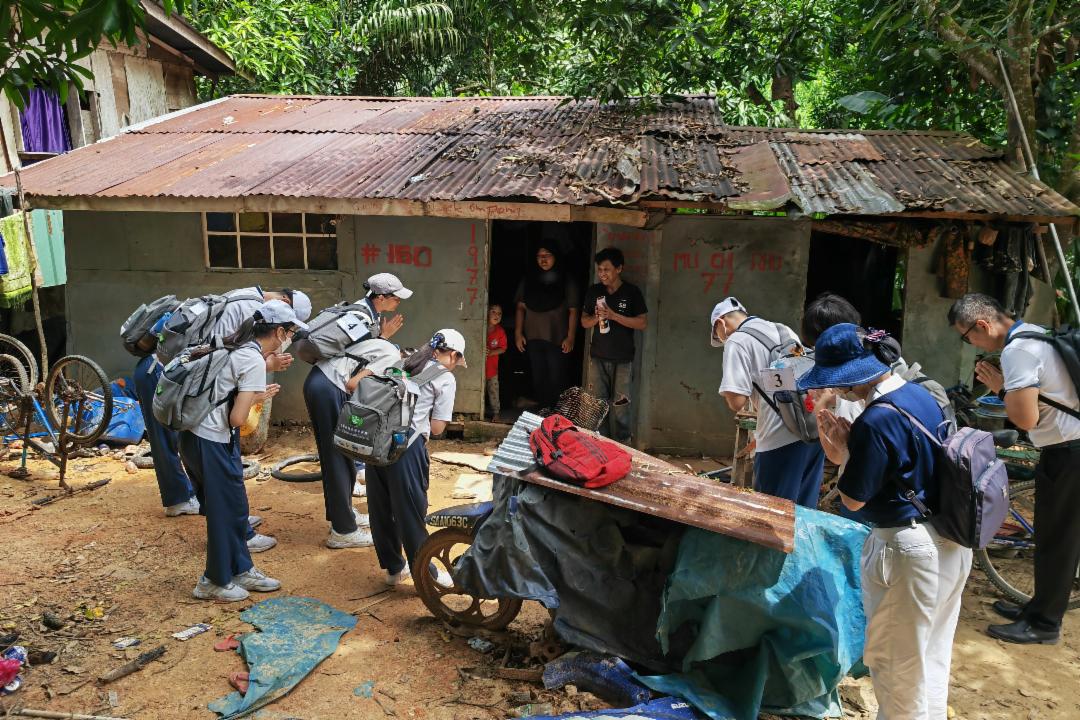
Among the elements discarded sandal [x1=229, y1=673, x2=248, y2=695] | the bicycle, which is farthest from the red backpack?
the bicycle

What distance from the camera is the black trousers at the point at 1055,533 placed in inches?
185

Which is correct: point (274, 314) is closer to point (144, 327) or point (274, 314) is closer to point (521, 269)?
point (144, 327)

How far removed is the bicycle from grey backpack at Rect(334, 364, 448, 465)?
150 inches

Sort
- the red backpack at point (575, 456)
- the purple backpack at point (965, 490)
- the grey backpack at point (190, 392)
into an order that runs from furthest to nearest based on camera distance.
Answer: the grey backpack at point (190, 392), the red backpack at point (575, 456), the purple backpack at point (965, 490)

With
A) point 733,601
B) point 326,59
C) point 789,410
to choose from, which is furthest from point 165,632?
point 326,59

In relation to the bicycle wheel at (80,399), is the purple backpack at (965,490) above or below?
above

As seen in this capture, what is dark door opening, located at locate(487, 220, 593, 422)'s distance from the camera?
9.52 m

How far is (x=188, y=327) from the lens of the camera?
5.95 meters

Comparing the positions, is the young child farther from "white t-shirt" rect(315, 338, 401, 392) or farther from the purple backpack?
the purple backpack

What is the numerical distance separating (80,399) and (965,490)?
7.38 meters

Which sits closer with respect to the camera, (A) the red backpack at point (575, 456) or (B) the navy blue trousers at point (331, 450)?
(A) the red backpack at point (575, 456)

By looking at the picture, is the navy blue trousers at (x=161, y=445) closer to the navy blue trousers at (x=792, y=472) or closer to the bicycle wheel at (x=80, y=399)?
the bicycle wheel at (x=80, y=399)

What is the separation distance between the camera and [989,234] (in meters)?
7.27

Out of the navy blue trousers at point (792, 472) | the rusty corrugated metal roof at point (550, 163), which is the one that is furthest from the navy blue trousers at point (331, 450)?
the navy blue trousers at point (792, 472)
